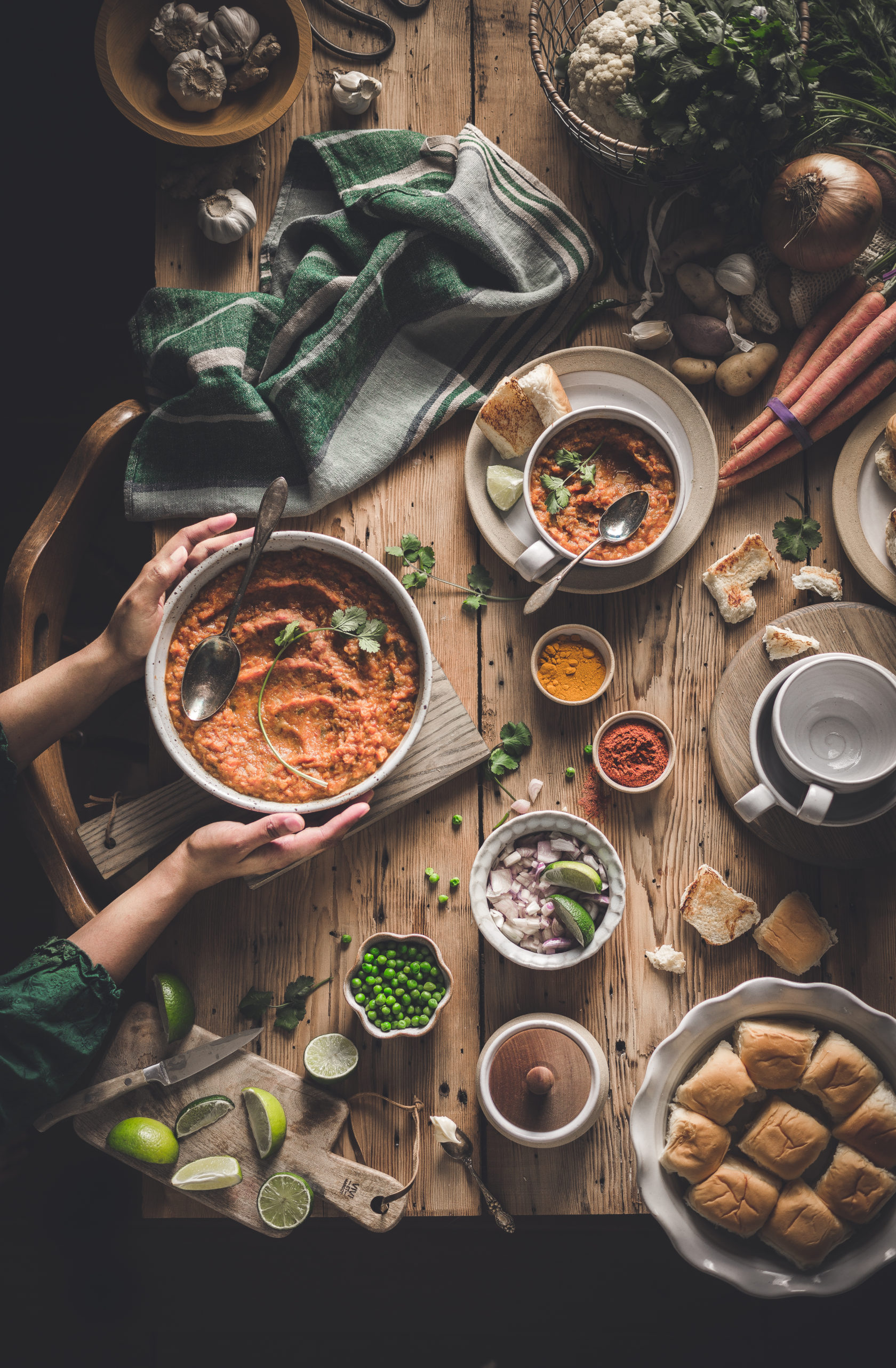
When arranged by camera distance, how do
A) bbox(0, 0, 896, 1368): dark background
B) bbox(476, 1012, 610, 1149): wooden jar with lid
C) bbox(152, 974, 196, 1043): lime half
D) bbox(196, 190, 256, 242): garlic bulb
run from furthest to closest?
1. bbox(0, 0, 896, 1368): dark background
2. bbox(196, 190, 256, 242): garlic bulb
3. bbox(152, 974, 196, 1043): lime half
4. bbox(476, 1012, 610, 1149): wooden jar with lid

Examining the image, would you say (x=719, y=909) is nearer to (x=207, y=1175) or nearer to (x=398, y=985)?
(x=398, y=985)

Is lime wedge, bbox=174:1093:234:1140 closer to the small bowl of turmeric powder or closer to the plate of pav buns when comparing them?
the plate of pav buns

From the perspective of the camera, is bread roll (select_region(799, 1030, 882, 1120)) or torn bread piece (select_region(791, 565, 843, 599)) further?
torn bread piece (select_region(791, 565, 843, 599))

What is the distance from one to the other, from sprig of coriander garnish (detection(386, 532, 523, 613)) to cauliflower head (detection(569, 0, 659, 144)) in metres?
1.37

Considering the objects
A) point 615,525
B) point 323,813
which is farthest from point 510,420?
point 323,813

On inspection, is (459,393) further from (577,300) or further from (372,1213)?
(372,1213)

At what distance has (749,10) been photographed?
2299mm

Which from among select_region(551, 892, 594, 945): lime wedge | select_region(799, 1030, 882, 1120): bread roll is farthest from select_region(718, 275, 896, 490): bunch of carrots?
select_region(799, 1030, 882, 1120): bread roll

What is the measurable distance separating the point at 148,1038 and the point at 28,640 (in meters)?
1.24

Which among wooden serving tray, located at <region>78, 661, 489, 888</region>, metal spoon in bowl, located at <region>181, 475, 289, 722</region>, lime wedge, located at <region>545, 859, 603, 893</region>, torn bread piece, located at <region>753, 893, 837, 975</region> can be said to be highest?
metal spoon in bowl, located at <region>181, 475, 289, 722</region>

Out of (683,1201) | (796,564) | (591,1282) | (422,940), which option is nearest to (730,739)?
(796,564)

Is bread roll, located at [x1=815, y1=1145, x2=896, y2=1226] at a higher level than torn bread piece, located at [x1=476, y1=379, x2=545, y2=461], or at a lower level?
lower

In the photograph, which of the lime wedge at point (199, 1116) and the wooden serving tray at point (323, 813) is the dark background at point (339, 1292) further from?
the lime wedge at point (199, 1116)

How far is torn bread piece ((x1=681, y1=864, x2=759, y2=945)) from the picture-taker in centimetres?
256
